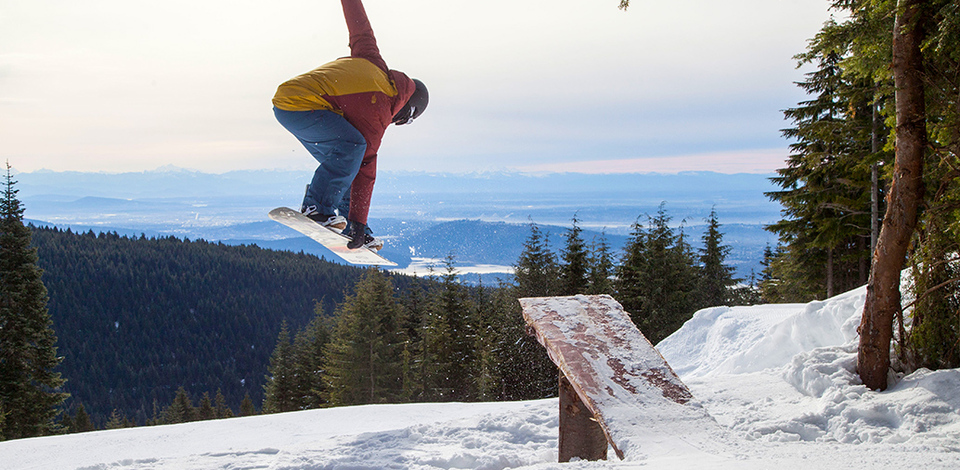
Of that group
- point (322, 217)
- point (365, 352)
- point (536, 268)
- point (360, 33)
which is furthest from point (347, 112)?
point (365, 352)

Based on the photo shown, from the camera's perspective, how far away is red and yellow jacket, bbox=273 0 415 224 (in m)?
3.79

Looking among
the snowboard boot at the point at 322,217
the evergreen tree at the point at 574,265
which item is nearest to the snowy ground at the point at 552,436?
the snowboard boot at the point at 322,217

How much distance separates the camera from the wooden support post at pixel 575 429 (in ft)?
11.8

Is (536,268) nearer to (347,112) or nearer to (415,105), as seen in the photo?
(415,105)

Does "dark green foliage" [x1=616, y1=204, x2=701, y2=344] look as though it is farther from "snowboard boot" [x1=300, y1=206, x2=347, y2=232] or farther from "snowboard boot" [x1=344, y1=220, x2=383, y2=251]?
"snowboard boot" [x1=300, y1=206, x2=347, y2=232]

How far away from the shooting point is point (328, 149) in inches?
164

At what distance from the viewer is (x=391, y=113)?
4.29 metres

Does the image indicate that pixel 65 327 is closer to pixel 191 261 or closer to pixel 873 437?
pixel 191 261

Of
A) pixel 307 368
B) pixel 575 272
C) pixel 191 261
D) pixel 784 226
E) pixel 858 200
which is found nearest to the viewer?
pixel 858 200

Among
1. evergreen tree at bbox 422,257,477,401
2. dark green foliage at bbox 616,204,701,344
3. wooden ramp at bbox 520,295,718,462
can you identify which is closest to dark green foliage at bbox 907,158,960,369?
wooden ramp at bbox 520,295,718,462

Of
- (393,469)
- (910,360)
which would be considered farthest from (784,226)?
(393,469)

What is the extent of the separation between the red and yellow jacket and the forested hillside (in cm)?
9876

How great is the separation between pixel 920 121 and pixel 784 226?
17.9 metres

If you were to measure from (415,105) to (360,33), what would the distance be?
789 millimetres
